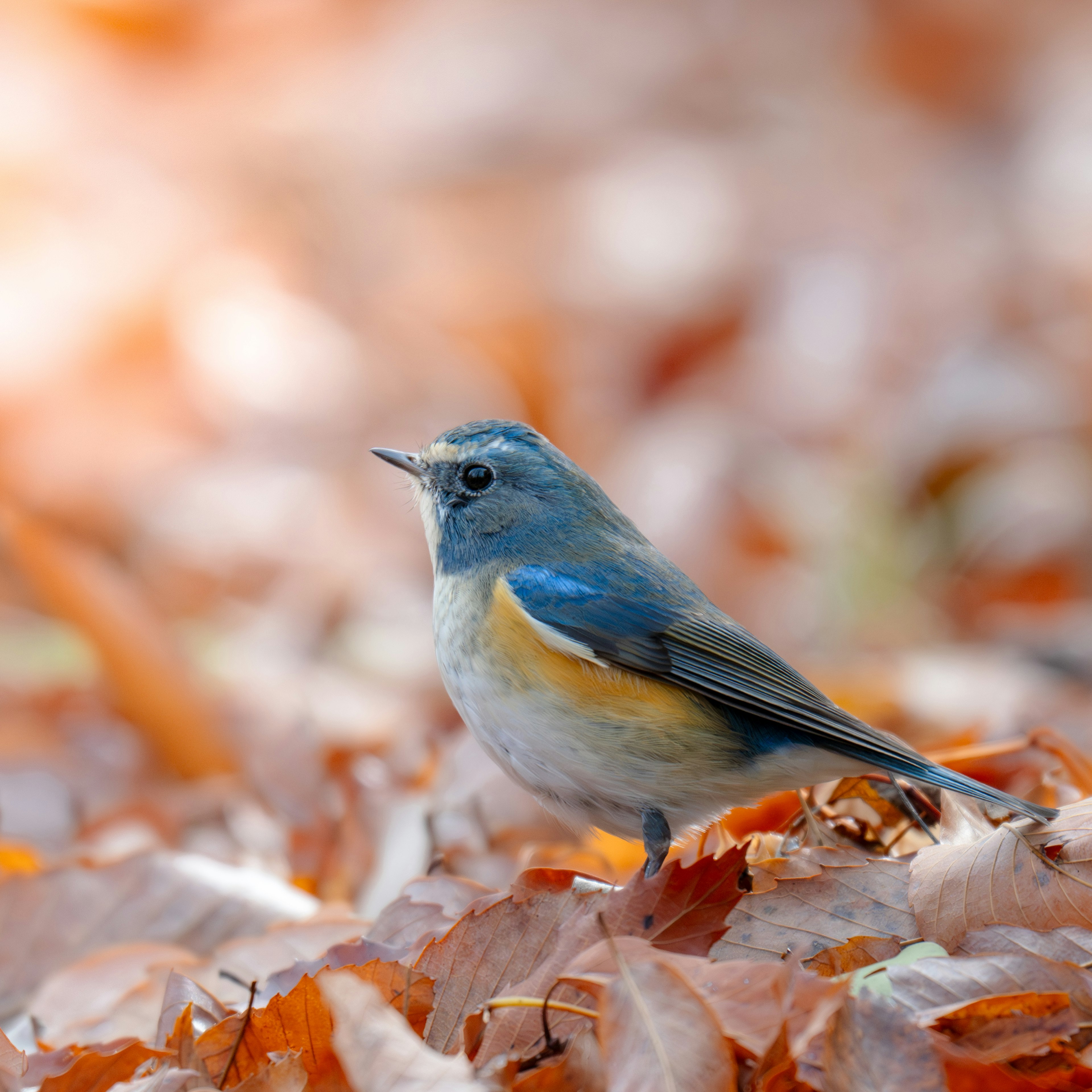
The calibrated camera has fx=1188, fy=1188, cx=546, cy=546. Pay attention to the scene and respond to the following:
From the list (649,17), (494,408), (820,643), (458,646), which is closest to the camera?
(458,646)

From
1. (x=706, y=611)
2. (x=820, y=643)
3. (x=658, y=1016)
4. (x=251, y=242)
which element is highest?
(x=251, y=242)

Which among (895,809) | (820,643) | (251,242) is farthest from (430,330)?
(895,809)

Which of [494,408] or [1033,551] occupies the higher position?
[494,408]

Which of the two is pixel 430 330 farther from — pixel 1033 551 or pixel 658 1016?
pixel 658 1016

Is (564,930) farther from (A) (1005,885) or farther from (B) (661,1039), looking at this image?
(A) (1005,885)

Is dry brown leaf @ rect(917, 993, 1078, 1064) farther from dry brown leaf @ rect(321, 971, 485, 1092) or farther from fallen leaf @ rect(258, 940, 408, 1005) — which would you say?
fallen leaf @ rect(258, 940, 408, 1005)

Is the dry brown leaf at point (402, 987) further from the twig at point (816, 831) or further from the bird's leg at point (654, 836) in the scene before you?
the twig at point (816, 831)

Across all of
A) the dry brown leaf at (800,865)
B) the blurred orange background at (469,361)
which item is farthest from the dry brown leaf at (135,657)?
the dry brown leaf at (800,865)
